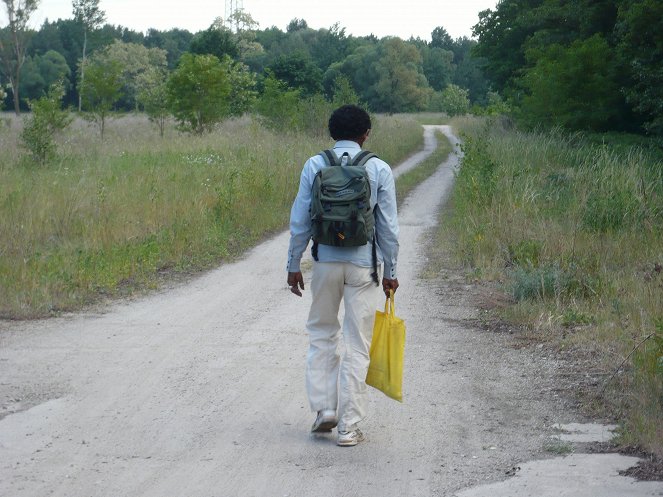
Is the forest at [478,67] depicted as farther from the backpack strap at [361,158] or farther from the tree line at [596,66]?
the backpack strap at [361,158]

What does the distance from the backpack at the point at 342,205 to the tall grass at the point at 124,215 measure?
5027 millimetres

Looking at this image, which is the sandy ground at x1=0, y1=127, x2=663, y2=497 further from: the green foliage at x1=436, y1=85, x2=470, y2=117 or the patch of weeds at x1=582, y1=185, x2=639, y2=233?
the green foliage at x1=436, y1=85, x2=470, y2=117

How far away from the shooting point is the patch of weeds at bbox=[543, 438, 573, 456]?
518cm

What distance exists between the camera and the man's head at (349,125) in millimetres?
5445

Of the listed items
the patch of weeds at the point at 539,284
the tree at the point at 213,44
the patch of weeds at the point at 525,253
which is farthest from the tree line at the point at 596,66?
the tree at the point at 213,44

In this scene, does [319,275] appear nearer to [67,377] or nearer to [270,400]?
[270,400]

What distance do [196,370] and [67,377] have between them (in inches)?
38.7

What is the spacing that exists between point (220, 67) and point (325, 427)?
3072 centimetres

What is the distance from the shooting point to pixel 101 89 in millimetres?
33562

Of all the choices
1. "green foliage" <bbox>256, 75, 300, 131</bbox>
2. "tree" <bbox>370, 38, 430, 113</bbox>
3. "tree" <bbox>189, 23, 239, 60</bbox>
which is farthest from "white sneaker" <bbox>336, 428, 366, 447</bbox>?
"tree" <bbox>370, 38, 430, 113</bbox>

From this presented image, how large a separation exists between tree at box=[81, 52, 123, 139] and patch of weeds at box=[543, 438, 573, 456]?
29.7 meters

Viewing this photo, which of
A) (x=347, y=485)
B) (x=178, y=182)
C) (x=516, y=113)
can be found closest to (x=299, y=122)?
(x=516, y=113)

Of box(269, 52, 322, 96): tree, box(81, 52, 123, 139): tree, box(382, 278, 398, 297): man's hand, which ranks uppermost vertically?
box(269, 52, 322, 96): tree

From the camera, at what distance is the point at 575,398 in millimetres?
6352
